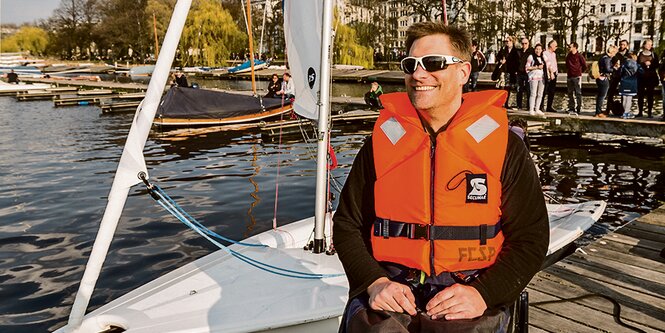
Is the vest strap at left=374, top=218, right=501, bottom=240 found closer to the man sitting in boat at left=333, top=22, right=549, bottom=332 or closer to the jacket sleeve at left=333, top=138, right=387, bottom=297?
the man sitting in boat at left=333, top=22, right=549, bottom=332

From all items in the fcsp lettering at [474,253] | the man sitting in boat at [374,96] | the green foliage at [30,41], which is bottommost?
the fcsp lettering at [474,253]

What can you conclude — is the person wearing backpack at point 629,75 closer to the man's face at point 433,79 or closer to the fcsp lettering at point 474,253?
the man's face at point 433,79

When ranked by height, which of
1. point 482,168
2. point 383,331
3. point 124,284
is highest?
point 482,168

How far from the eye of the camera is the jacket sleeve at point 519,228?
271 centimetres

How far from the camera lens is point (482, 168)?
2.75m

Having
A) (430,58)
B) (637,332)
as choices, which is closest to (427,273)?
(430,58)

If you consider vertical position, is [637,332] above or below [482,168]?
below

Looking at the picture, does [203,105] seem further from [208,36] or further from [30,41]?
[30,41]

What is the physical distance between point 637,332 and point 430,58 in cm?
343

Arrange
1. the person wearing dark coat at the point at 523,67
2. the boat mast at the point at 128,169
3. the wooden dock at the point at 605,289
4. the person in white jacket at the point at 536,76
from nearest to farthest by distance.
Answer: the boat mast at the point at 128,169, the wooden dock at the point at 605,289, the person in white jacket at the point at 536,76, the person wearing dark coat at the point at 523,67

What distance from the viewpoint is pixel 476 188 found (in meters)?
2.73

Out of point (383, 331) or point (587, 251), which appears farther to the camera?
point (587, 251)

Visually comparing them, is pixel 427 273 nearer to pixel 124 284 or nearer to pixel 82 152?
pixel 124 284

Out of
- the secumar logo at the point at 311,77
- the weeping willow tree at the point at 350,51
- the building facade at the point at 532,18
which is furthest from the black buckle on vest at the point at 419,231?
the weeping willow tree at the point at 350,51
